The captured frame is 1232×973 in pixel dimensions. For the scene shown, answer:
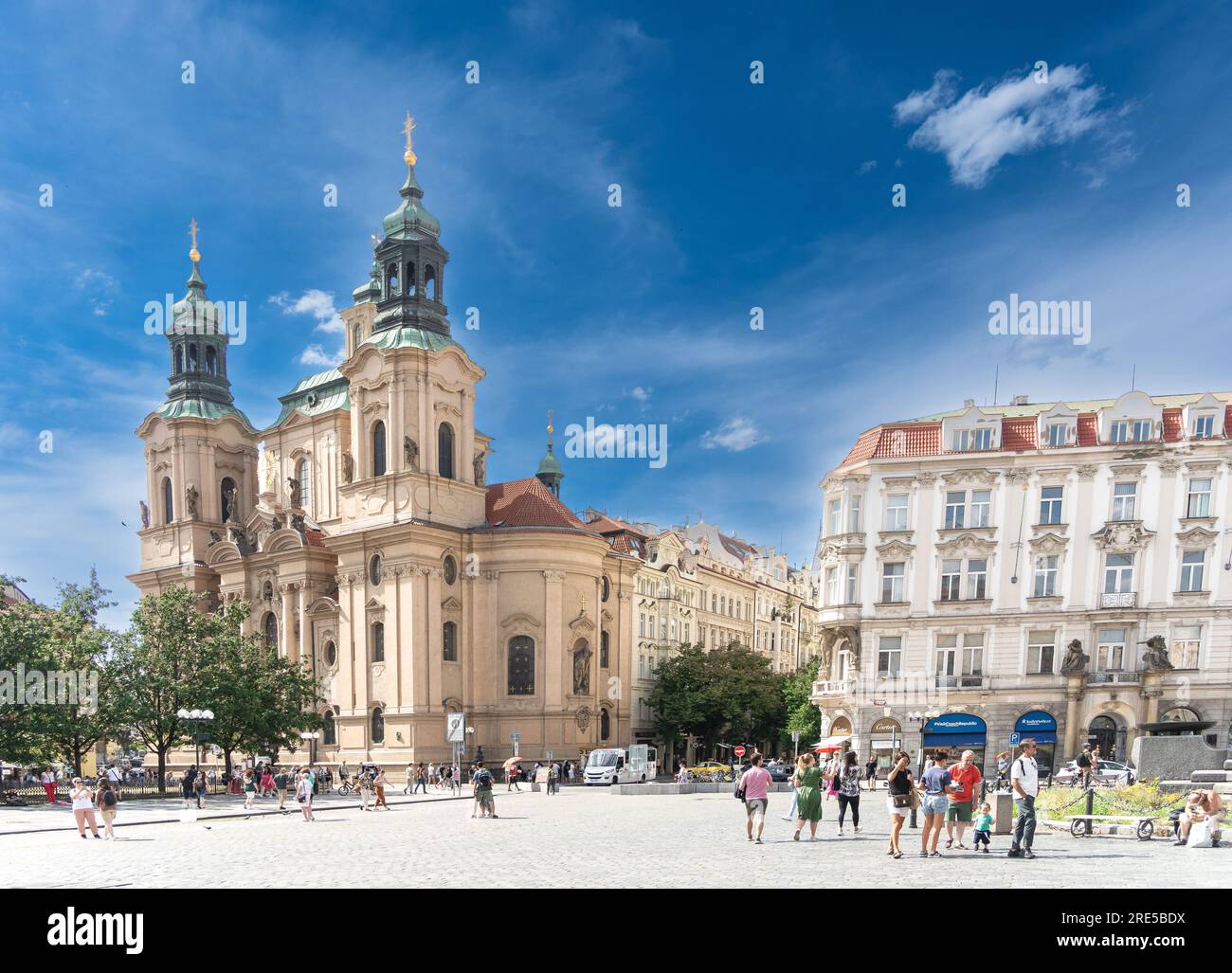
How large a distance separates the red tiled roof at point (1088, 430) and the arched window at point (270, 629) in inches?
1872

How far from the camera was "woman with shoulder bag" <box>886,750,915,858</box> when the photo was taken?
1584cm

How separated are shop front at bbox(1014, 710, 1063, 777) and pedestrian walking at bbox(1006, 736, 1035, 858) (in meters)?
27.8

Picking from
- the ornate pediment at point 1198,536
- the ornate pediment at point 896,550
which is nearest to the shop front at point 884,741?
the ornate pediment at point 896,550

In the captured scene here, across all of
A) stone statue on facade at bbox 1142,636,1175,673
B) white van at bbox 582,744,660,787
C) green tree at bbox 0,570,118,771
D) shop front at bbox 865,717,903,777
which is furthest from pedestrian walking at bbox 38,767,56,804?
stone statue on facade at bbox 1142,636,1175,673

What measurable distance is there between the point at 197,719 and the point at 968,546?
3208cm

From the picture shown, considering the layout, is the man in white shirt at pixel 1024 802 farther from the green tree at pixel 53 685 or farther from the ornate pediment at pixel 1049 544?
the green tree at pixel 53 685

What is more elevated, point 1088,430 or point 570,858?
point 1088,430

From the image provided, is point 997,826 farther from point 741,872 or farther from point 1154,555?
point 1154,555

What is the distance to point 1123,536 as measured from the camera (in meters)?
41.2

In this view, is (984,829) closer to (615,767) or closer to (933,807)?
(933,807)

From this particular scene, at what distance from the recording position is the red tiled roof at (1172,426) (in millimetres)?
41188

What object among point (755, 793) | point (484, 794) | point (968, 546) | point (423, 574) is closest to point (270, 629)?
point (423, 574)

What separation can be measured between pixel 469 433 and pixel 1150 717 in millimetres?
38102
